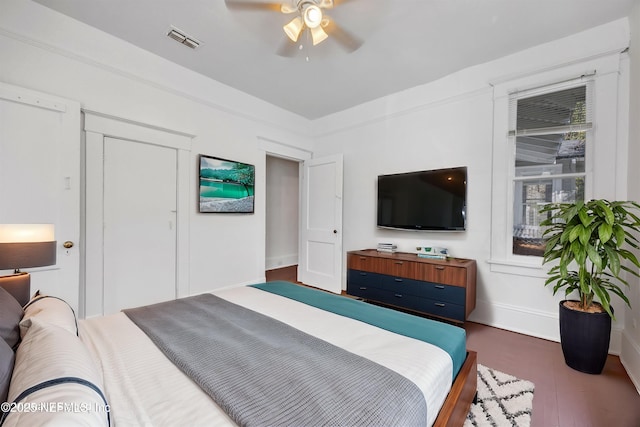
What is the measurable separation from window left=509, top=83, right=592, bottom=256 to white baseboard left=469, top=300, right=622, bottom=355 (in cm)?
58

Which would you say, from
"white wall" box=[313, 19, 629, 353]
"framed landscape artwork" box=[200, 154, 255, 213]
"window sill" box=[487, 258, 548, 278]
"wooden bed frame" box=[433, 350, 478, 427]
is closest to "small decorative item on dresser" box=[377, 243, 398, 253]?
"white wall" box=[313, 19, 629, 353]

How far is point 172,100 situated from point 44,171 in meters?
1.39

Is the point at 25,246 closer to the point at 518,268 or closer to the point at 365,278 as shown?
the point at 365,278

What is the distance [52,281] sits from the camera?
2.26 meters

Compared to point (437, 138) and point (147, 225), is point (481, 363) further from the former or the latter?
point (147, 225)

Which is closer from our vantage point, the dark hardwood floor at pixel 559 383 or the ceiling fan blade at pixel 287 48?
the dark hardwood floor at pixel 559 383

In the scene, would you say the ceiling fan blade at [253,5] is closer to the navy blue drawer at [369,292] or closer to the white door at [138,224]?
the white door at [138,224]

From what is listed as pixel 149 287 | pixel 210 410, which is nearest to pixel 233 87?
pixel 149 287

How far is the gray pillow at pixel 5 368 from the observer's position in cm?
69

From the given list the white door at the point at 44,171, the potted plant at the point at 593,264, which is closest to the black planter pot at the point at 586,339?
the potted plant at the point at 593,264

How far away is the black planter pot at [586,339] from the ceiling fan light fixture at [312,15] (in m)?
2.84

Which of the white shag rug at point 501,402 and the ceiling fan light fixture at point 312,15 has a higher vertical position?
the ceiling fan light fixture at point 312,15

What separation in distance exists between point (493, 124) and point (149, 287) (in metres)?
4.08

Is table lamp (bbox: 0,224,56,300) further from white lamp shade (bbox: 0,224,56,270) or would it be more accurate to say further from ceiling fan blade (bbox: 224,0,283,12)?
ceiling fan blade (bbox: 224,0,283,12)
